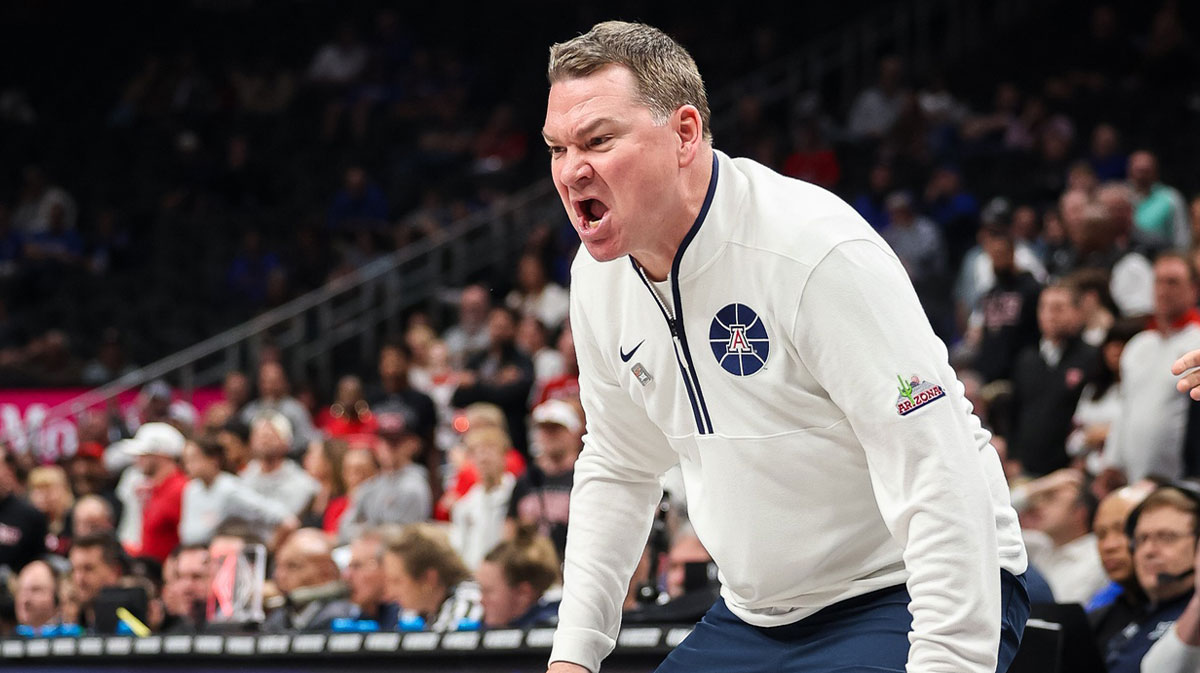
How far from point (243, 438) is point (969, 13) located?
845 cm

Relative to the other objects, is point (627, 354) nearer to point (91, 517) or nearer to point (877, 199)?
point (91, 517)

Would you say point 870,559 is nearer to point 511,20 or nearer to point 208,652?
point 208,652

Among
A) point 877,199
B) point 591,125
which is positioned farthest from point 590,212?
point 877,199

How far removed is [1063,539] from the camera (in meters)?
6.10

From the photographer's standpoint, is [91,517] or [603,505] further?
[91,517]

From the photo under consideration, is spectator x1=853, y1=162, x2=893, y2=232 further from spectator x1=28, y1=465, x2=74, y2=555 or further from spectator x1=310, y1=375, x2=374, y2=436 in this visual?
spectator x1=28, y1=465, x2=74, y2=555

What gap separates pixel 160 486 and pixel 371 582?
3.41 m

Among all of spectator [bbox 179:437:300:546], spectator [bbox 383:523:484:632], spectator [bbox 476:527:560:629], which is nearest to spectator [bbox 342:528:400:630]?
spectator [bbox 383:523:484:632]

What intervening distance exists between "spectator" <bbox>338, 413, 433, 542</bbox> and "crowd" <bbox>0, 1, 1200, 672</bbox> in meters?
0.02

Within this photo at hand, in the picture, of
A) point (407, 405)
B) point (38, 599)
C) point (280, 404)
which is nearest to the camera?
point (38, 599)

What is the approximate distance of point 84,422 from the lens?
38.7 feet

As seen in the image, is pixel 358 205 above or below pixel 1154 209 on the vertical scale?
above

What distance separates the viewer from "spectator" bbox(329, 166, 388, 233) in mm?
14609

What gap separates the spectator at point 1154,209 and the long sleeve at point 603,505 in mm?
7231
